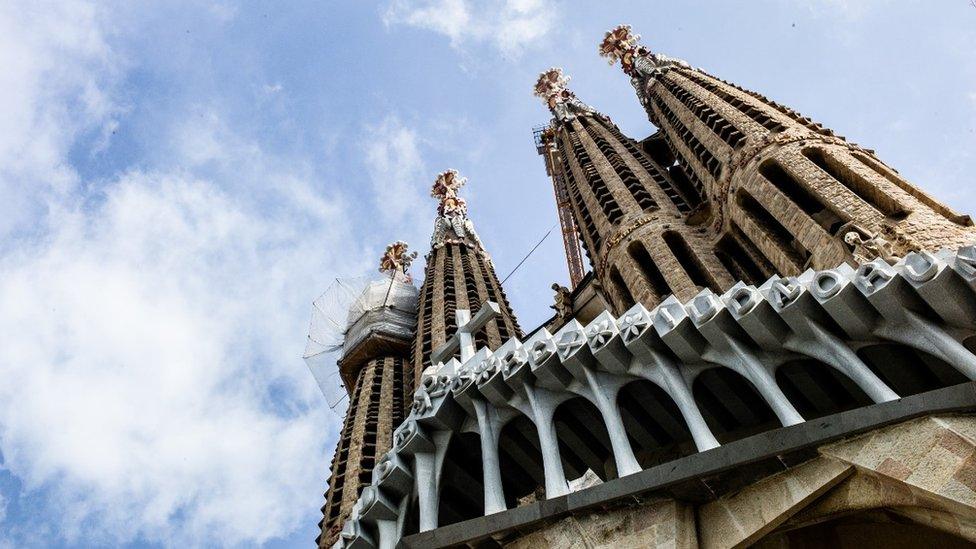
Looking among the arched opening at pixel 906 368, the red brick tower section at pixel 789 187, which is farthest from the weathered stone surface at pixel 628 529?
the red brick tower section at pixel 789 187

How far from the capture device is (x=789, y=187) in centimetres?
1952

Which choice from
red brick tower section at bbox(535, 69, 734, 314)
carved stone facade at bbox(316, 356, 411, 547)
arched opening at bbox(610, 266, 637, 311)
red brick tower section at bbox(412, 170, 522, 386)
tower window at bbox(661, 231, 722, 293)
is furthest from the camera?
red brick tower section at bbox(412, 170, 522, 386)

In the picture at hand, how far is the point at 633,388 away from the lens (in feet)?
37.3

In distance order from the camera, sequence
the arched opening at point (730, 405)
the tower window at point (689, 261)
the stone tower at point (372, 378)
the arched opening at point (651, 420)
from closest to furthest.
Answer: the arched opening at point (730, 405)
the arched opening at point (651, 420)
the tower window at point (689, 261)
the stone tower at point (372, 378)

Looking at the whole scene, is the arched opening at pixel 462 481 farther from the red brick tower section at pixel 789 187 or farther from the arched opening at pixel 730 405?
the red brick tower section at pixel 789 187

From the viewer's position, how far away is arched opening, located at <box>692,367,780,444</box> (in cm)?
1099

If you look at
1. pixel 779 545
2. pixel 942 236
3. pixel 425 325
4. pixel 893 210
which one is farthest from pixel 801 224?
pixel 425 325

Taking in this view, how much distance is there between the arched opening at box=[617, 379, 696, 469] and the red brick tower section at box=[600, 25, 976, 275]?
4.83m

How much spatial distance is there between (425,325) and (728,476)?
24007 millimetres

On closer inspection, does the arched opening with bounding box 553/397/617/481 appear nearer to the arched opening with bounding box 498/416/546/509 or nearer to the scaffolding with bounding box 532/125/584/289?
the arched opening with bounding box 498/416/546/509

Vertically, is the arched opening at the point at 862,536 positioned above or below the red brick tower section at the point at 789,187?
below

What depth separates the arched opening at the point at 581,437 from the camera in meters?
11.8

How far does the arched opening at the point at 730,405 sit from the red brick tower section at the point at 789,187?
4.24 m

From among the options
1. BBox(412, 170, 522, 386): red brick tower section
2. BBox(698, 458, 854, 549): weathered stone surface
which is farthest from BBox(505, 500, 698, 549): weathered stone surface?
BBox(412, 170, 522, 386): red brick tower section
